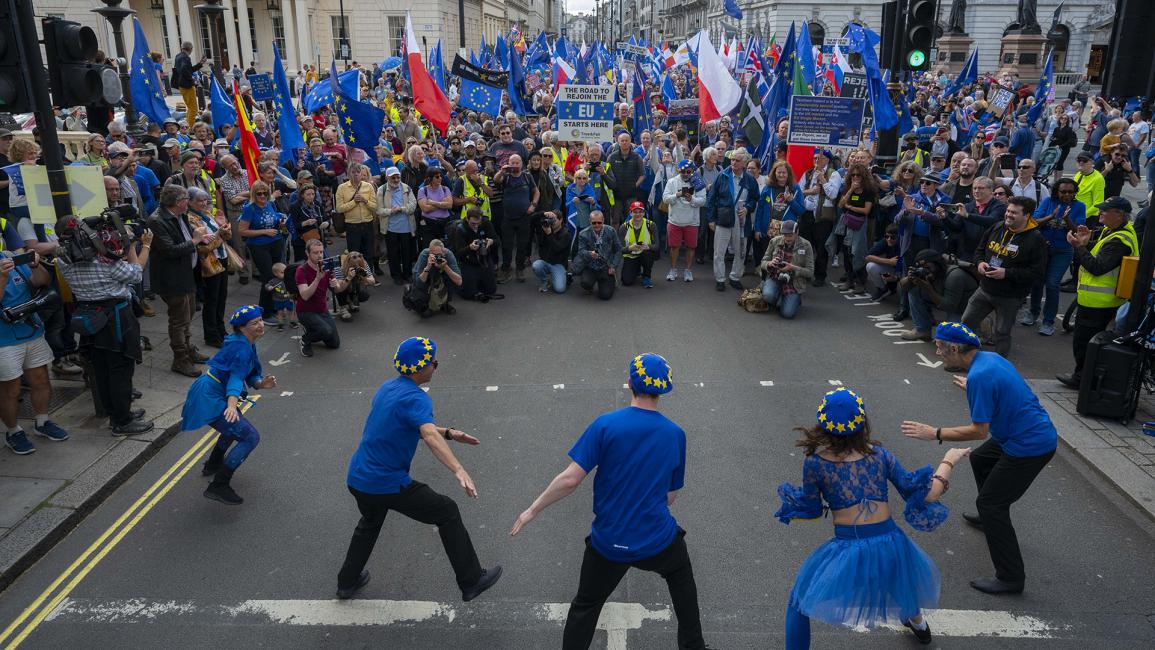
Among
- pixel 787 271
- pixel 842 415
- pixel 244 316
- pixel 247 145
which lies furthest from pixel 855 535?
pixel 247 145

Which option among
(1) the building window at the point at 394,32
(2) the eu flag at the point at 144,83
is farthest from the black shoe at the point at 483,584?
(1) the building window at the point at 394,32

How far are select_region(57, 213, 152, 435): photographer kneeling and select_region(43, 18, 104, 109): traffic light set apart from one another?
1.22 metres

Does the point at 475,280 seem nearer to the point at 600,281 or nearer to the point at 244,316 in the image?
the point at 600,281

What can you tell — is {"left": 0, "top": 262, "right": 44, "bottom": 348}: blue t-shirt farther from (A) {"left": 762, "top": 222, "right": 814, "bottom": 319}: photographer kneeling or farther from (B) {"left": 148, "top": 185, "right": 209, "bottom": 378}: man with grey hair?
(A) {"left": 762, "top": 222, "right": 814, "bottom": 319}: photographer kneeling

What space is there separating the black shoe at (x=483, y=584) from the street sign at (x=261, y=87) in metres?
14.1

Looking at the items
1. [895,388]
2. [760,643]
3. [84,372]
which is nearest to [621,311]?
[895,388]

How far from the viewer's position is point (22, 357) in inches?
264

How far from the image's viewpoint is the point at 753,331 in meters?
10.4

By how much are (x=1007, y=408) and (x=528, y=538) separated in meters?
3.12

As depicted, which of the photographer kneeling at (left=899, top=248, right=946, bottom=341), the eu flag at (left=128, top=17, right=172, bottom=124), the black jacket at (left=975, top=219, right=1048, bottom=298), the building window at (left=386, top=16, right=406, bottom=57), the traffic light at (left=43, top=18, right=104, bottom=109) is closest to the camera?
the traffic light at (left=43, top=18, right=104, bottom=109)

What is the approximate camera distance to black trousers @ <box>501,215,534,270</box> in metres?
12.7

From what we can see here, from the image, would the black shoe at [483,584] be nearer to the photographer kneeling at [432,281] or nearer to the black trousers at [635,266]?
the photographer kneeling at [432,281]

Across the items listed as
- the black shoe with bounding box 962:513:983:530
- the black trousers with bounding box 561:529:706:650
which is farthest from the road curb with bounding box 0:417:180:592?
the black shoe with bounding box 962:513:983:530

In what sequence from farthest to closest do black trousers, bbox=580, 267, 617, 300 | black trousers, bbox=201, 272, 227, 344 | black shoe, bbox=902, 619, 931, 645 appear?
black trousers, bbox=580, 267, 617, 300 → black trousers, bbox=201, 272, 227, 344 → black shoe, bbox=902, 619, 931, 645
